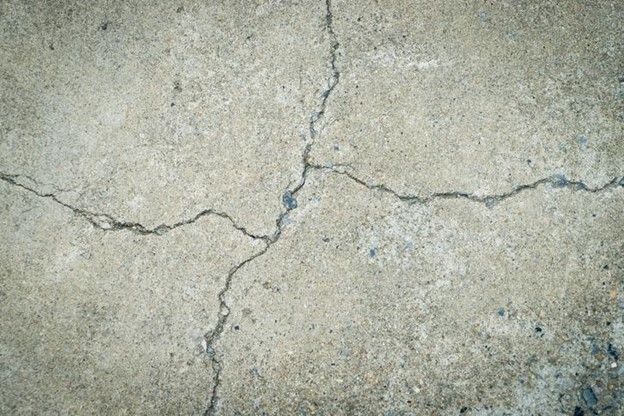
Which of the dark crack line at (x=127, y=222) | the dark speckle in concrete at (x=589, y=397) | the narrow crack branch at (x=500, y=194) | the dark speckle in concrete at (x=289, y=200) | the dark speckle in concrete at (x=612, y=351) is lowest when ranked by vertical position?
the dark crack line at (x=127, y=222)

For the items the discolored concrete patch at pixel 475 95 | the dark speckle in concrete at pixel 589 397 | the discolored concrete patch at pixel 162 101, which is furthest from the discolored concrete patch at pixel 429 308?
the discolored concrete patch at pixel 162 101

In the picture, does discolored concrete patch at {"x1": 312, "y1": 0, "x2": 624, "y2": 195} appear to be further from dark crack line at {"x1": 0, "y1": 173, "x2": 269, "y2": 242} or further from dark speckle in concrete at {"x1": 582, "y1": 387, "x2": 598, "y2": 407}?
dark speckle in concrete at {"x1": 582, "y1": 387, "x2": 598, "y2": 407}

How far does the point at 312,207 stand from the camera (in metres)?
2.07

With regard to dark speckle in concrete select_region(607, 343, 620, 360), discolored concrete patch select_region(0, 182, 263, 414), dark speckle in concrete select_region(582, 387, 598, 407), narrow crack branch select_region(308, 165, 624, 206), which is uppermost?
narrow crack branch select_region(308, 165, 624, 206)

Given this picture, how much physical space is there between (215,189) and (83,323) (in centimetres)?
79

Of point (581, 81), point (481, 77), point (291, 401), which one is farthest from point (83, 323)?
point (581, 81)

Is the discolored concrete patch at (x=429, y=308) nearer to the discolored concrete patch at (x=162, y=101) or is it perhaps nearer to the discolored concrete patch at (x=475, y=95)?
the discolored concrete patch at (x=475, y=95)

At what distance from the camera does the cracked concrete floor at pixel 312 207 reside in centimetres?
192

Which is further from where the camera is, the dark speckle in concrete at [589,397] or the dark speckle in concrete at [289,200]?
the dark speckle in concrete at [289,200]

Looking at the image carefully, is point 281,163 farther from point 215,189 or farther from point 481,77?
point 481,77

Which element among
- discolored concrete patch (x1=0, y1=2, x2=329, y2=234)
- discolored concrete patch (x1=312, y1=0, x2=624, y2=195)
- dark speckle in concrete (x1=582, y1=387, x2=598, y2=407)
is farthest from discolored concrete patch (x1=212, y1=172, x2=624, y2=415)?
discolored concrete patch (x1=0, y1=2, x2=329, y2=234)

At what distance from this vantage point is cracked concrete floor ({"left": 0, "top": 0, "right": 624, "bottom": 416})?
6.31 ft

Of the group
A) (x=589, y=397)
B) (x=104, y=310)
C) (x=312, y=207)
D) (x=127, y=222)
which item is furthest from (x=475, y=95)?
(x=104, y=310)

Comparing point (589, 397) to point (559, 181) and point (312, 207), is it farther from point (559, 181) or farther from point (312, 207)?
point (312, 207)
